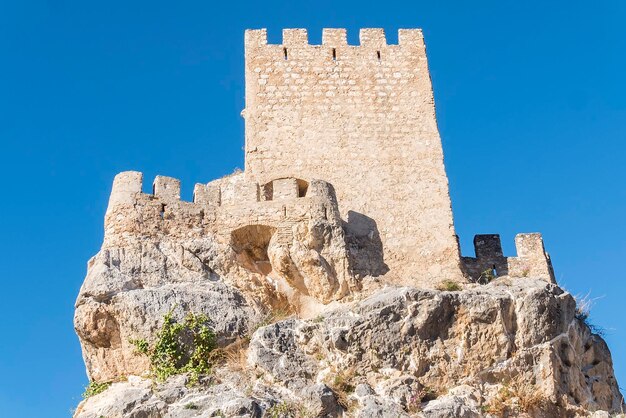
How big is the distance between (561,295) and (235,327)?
6.27 metres

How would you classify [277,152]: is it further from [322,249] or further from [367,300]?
[367,300]

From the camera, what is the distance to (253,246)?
1959 cm

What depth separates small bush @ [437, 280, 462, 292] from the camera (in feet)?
62.6

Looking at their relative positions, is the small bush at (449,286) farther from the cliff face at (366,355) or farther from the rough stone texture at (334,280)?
the cliff face at (366,355)

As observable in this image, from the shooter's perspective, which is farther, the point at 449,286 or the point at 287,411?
the point at 449,286

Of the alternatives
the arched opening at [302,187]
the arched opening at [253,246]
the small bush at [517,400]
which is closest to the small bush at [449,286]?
the small bush at [517,400]

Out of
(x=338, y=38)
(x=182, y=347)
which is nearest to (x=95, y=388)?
(x=182, y=347)

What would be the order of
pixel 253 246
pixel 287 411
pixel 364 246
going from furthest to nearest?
1. pixel 364 246
2. pixel 253 246
3. pixel 287 411

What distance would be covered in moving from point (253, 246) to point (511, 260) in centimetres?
597

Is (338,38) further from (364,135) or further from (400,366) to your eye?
(400,366)

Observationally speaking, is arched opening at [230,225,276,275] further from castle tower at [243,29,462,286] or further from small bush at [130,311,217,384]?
small bush at [130,311,217,384]

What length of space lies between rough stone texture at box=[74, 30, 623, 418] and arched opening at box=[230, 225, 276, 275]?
3 centimetres

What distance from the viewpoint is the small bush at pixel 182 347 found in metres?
16.8

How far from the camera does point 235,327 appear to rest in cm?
1762
